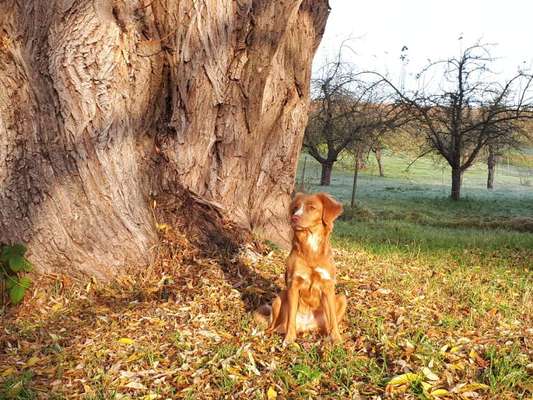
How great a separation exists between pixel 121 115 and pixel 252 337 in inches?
106

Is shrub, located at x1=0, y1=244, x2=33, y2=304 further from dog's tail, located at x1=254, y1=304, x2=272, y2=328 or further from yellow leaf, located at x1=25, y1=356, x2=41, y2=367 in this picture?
dog's tail, located at x1=254, y1=304, x2=272, y2=328

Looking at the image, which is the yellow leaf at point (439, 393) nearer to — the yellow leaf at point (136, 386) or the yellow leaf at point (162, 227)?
the yellow leaf at point (136, 386)

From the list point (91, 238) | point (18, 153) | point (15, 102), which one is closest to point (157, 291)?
point (91, 238)

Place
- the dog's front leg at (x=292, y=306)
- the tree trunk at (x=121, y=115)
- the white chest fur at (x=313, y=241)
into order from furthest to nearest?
the tree trunk at (x=121, y=115), the dog's front leg at (x=292, y=306), the white chest fur at (x=313, y=241)

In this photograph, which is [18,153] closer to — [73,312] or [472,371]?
[73,312]

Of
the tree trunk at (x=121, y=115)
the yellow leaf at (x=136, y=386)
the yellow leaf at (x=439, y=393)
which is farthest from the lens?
the tree trunk at (x=121, y=115)

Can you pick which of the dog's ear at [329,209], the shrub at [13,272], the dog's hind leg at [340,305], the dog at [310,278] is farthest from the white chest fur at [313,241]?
the shrub at [13,272]

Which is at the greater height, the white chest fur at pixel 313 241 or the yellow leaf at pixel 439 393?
the white chest fur at pixel 313 241

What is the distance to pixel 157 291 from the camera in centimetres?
503

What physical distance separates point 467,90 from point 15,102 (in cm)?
2124

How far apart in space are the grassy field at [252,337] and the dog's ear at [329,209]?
1032 mm

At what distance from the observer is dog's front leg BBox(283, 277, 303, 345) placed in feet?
12.8

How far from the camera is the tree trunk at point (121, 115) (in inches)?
190

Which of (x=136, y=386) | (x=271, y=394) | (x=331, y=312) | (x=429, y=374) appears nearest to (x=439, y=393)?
(x=429, y=374)
